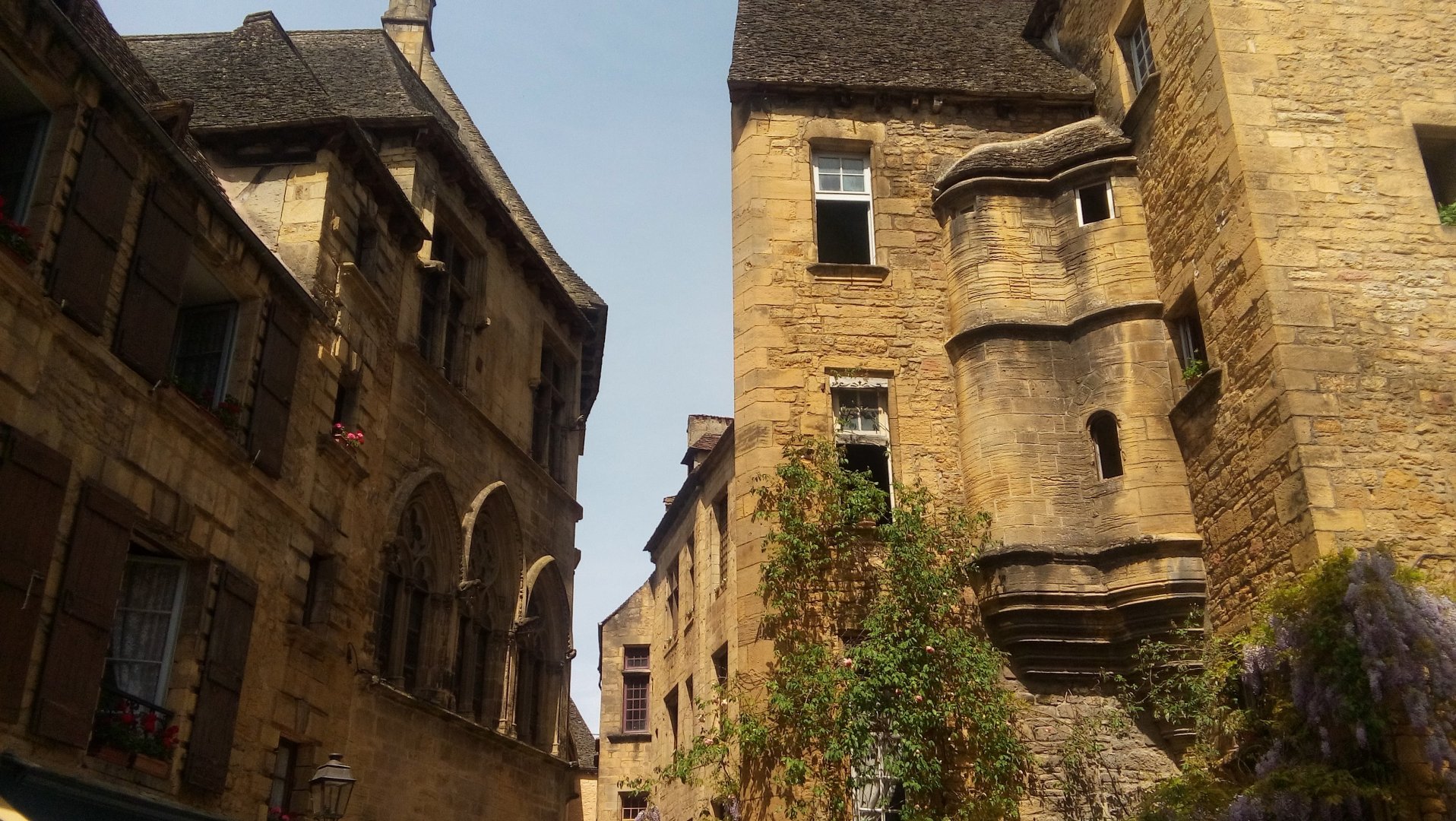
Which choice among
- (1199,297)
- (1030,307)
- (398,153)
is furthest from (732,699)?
(398,153)

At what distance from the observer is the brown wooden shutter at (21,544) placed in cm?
663

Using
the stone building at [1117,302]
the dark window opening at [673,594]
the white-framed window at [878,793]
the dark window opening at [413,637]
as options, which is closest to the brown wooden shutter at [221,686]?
the dark window opening at [413,637]

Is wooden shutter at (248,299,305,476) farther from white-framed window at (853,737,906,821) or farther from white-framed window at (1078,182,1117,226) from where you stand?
white-framed window at (1078,182,1117,226)

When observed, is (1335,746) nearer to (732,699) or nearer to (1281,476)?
(1281,476)

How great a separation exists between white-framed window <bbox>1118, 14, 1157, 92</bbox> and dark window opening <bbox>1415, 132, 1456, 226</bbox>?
262 centimetres

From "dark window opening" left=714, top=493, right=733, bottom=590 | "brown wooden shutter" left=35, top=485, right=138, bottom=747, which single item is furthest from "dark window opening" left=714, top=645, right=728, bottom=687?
"brown wooden shutter" left=35, top=485, right=138, bottom=747

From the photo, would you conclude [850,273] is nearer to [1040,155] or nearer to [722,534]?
[1040,155]

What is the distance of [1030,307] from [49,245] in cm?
813

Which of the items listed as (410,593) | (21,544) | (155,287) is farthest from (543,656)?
(21,544)

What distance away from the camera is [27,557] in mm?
6852

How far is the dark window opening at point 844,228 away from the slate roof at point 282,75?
4.64m

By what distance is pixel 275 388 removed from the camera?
32.7 feet

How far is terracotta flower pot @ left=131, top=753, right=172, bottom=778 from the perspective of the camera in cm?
778

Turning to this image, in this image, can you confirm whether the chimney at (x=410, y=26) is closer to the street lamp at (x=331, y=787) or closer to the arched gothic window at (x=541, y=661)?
the arched gothic window at (x=541, y=661)
